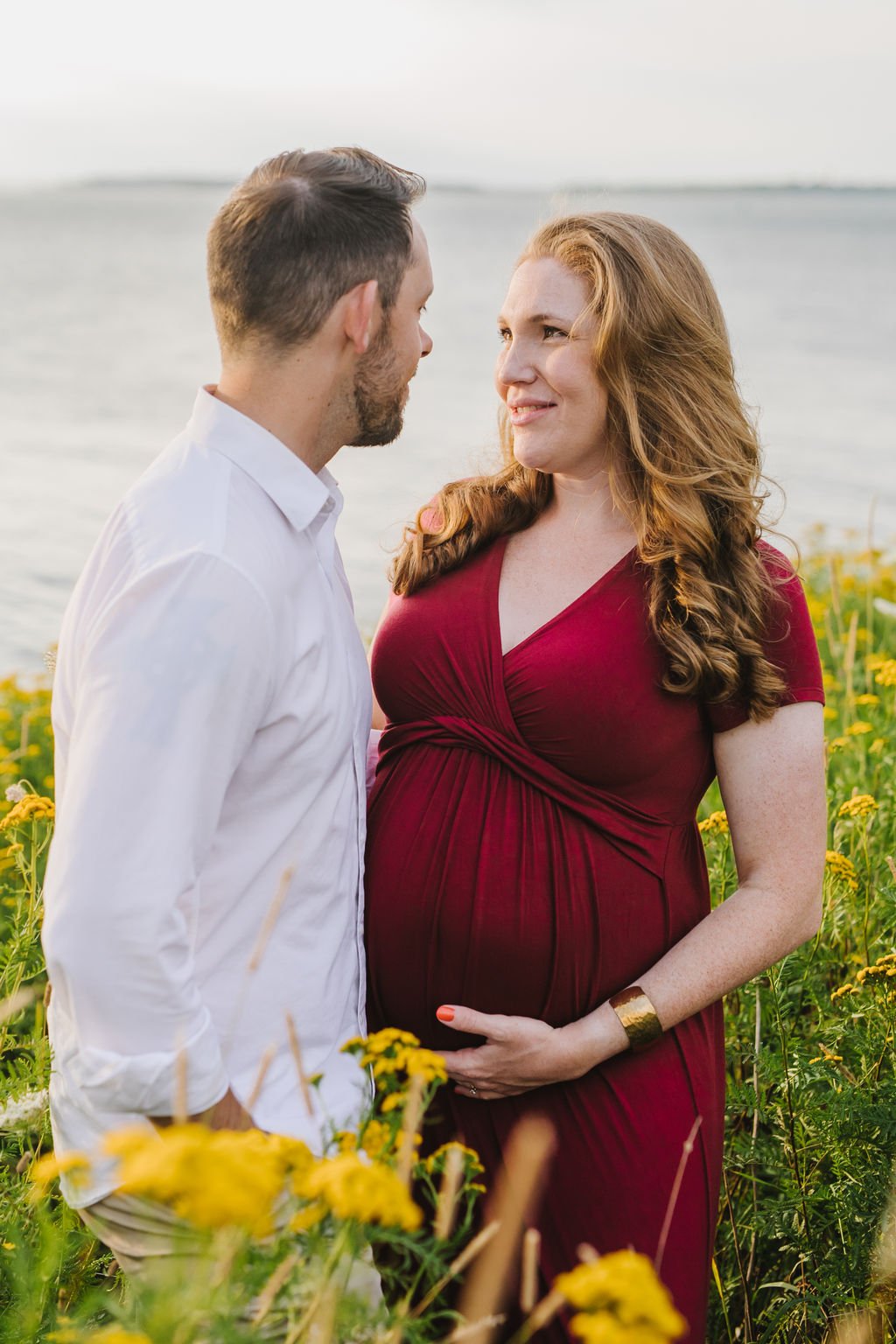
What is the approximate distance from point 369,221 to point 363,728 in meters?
0.81

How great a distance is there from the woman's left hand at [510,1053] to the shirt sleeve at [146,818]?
63cm

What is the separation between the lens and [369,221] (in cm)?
191

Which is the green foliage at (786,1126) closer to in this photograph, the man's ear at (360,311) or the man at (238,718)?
the man at (238,718)

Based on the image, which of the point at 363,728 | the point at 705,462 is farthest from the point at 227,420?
the point at 705,462

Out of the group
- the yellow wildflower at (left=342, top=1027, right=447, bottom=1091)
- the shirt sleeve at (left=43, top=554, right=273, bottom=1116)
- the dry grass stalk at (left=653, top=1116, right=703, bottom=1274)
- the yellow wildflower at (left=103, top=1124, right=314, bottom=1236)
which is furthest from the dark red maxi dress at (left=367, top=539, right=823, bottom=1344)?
the yellow wildflower at (left=103, top=1124, right=314, bottom=1236)

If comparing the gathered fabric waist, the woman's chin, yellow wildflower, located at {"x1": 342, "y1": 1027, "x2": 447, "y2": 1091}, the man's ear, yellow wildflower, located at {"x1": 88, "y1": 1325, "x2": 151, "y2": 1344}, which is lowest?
the gathered fabric waist

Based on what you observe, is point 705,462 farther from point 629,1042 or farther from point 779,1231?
point 779,1231

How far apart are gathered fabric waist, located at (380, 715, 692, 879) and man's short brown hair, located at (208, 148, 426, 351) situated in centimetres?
83

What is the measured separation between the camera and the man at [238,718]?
5.23 ft

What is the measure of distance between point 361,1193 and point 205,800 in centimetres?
71

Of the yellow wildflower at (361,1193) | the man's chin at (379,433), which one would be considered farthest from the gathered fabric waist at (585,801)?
the yellow wildflower at (361,1193)

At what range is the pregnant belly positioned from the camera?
2273 mm

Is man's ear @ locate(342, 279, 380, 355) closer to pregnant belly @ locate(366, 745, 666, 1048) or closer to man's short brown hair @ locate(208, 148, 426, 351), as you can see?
man's short brown hair @ locate(208, 148, 426, 351)

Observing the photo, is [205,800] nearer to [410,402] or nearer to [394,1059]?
[394,1059]
